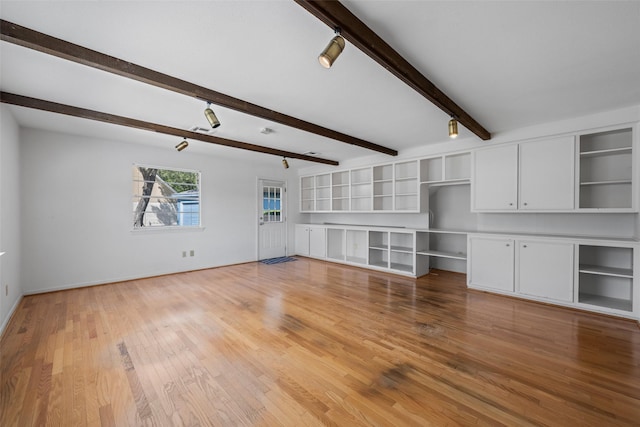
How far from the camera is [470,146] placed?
4422mm

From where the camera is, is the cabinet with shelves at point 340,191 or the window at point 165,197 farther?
the cabinet with shelves at point 340,191

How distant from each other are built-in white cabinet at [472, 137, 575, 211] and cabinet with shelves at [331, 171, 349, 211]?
300 centimetres

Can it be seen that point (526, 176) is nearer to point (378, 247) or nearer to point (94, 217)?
point (378, 247)

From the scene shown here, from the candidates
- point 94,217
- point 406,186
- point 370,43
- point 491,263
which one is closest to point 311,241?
point 406,186

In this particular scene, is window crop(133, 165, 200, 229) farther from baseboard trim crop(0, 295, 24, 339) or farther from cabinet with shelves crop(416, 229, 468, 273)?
cabinet with shelves crop(416, 229, 468, 273)

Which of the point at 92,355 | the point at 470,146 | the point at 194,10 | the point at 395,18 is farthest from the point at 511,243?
the point at 92,355

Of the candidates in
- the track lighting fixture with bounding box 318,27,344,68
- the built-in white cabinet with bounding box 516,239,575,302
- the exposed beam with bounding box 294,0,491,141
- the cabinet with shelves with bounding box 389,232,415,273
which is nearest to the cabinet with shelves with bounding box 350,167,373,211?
the cabinet with shelves with bounding box 389,232,415,273

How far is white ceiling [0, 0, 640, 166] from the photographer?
5.33 ft

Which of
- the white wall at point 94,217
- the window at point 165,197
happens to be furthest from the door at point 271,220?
the window at point 165,197

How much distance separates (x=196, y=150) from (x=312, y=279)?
3.49 metres

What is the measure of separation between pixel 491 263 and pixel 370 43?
12.4ft

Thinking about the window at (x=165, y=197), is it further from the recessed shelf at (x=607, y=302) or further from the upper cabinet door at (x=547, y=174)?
the recessed shelf at (x=607, y=302)

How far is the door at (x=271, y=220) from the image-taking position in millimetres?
6836

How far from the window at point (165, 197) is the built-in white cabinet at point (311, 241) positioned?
8.98 ft
